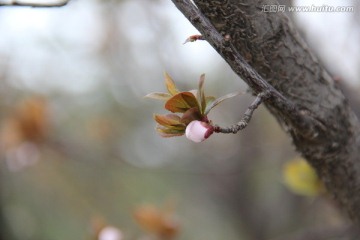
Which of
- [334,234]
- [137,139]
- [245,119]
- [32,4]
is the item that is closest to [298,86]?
[245,119]

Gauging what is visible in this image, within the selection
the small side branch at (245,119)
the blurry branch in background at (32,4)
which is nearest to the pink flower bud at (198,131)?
the small side branch at (245,119)

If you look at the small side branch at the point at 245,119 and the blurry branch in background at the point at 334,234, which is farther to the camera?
the blurry branch in background at the point at 334,234

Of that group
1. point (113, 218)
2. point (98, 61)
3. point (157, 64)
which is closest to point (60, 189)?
point (113, 218)

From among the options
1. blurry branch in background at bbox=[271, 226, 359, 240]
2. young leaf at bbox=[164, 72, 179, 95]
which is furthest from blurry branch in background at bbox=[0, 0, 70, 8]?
blurry branch in background at bbox=[271, 226, 359, 240]

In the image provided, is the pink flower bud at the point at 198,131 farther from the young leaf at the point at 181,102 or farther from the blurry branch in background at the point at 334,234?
the blurry branch in background at the point at 334,234

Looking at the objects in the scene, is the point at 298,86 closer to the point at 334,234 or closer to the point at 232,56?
the point at 232,56

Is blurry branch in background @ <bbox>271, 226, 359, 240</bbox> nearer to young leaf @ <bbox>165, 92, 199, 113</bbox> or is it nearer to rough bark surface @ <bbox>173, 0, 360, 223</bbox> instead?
rough bark surface @ <bbox>173, 0, 360, 223</bbox>

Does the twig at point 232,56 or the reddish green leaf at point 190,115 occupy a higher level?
the twig at point 232,56
